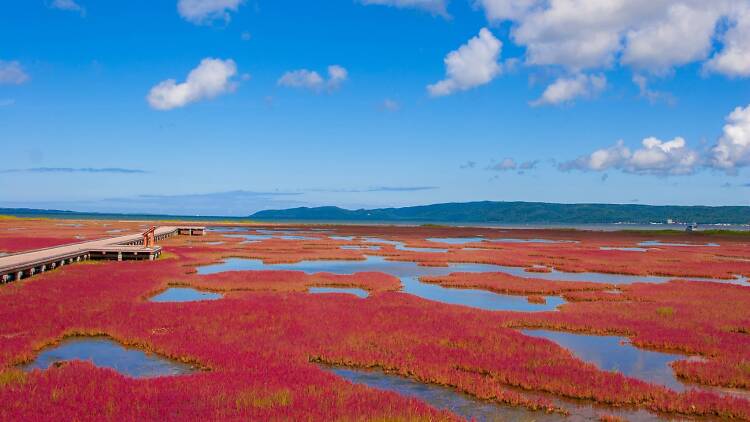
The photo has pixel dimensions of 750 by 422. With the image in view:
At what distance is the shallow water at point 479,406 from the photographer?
512 inches

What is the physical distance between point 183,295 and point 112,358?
13508 mm

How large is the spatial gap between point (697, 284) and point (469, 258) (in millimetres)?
22359

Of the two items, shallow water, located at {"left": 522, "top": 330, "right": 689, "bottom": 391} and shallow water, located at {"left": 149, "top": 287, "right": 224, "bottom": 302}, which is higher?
shallow water, located at {"left": 149, "top": 287, "right": 224, "bottom": 302}

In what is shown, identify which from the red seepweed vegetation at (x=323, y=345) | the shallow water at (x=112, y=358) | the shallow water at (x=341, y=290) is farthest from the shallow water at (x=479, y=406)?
the shallow water at (x=341, y=290)

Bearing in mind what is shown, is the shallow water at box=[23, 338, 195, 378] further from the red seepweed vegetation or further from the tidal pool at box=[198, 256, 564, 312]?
the tidal pool at box=[198, 256, 564, 312]

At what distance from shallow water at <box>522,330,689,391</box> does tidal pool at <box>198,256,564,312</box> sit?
6079mm

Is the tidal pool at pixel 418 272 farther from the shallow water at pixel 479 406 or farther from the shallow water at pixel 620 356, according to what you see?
the shallow water at pixel 479 406

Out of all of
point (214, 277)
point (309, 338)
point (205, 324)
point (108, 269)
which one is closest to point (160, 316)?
point (205, 324)

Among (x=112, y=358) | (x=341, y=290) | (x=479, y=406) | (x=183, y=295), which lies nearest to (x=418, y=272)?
(x=341, y=290)

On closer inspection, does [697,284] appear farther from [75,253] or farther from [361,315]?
[75,253]

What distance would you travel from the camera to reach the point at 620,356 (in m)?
19.2

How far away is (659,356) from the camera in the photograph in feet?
63.6

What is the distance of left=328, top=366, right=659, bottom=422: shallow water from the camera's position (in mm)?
13012

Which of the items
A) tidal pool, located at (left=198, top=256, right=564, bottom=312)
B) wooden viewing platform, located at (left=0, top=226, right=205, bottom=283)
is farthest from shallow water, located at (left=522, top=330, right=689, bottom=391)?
wooden viewing platform, located at (left=0, top=226, right=205, bottom=283)
